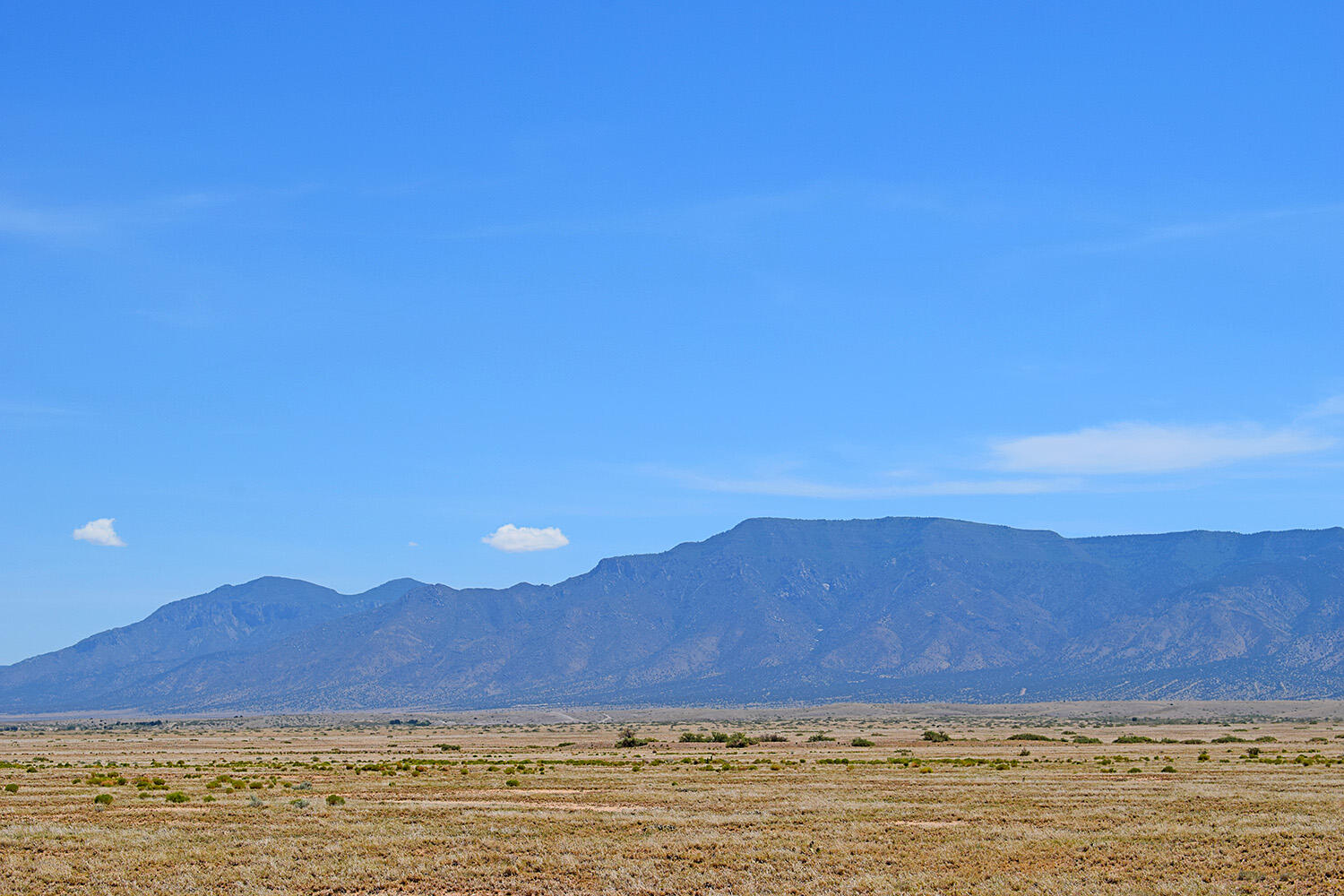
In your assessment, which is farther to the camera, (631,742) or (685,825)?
(631,742)

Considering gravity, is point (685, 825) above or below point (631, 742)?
above

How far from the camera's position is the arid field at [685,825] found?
83.1 feet

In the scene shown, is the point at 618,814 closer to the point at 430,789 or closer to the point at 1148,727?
the point at 430,789

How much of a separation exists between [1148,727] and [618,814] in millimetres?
84597

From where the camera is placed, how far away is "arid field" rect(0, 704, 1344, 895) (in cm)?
2533

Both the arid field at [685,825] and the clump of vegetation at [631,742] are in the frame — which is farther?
the clump of vegetation at [631,742]

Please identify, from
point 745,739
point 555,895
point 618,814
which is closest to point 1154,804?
point 618,814

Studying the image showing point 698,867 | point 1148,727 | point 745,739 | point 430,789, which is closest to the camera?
point 698,867

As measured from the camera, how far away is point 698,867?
26.4 meters

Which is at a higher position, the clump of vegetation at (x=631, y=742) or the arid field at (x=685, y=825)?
the arid field at (x=685, y=825)

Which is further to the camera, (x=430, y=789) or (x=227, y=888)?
(x=430, y=789)

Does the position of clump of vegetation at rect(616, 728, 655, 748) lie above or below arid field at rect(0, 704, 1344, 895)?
below

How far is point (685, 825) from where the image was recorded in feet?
104

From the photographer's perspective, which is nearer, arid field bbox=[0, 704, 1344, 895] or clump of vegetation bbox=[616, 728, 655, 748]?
arid field bbox=[0, 704, 1344, 895]
